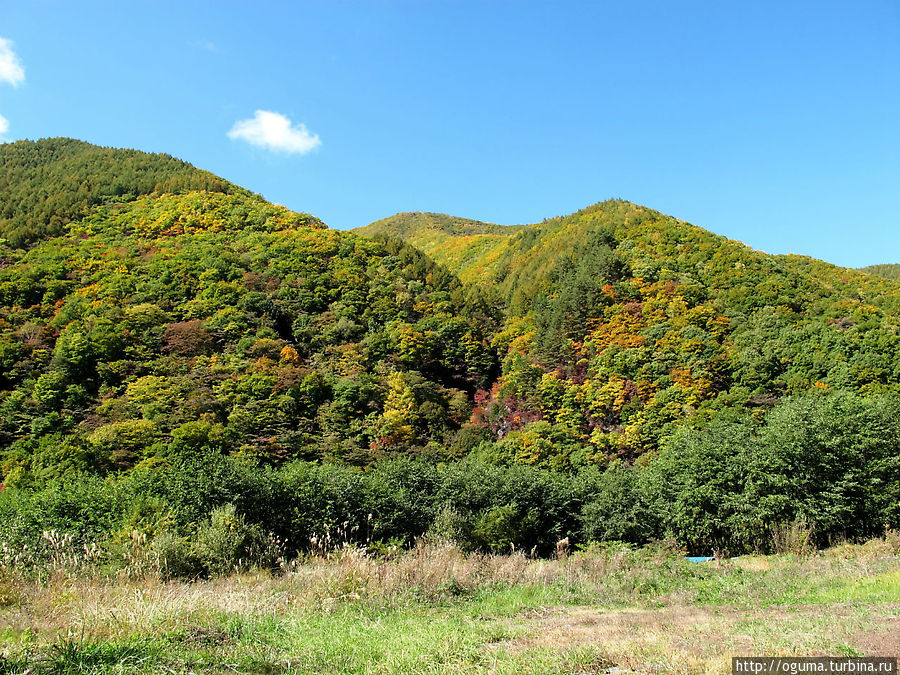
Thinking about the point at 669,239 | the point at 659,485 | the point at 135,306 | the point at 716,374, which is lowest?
the point at 659,485

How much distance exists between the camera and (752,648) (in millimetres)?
5012

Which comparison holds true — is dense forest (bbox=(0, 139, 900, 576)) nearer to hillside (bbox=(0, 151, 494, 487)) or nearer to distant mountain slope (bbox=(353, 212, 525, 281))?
hillside (bbox=(0, 151, 494, 487))

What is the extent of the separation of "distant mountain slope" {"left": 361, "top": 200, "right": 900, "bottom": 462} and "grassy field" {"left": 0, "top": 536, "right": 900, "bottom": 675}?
2426cm

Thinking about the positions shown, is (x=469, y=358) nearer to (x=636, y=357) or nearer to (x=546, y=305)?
(x=546, y=305)

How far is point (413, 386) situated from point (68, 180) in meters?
58.9

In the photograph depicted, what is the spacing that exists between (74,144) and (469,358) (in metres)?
81.2

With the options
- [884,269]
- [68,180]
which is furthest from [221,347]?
[884,269]

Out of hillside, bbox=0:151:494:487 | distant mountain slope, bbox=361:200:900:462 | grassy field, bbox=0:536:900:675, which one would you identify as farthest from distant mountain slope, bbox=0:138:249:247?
grassy field, bbox=0:536:900:675

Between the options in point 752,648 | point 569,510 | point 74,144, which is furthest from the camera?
point 74,144

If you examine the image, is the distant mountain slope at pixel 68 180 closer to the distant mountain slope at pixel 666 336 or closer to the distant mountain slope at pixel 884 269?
the distant mountain slope at pixel 666 336

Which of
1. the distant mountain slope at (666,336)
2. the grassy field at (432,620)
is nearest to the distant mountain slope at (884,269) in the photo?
the distant mountain slope at (666,336)

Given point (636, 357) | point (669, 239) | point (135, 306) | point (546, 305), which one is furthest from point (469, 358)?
point (135, 306)

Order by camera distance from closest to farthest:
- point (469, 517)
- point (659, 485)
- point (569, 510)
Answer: point (469, 517)
point (659, 485)
point (569, 510)

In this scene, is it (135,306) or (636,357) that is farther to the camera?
(135,306)
